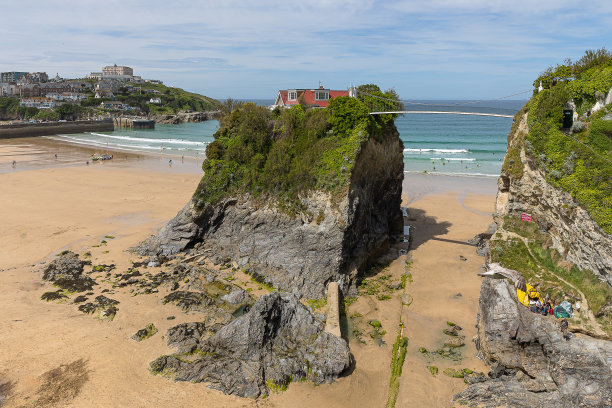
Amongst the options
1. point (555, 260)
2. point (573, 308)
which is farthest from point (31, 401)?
point (555, 260)

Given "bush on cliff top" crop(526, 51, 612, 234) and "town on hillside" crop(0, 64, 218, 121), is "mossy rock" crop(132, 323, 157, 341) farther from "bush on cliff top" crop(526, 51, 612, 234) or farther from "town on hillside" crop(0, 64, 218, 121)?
"town on hillside" crop(0, 64, 218, 121)

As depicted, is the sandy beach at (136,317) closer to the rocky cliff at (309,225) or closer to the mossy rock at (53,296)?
the mossy rock at (53,296)

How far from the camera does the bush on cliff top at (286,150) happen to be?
19.8 metres

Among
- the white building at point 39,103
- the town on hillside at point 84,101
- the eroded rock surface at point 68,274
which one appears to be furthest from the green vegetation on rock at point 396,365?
the white building at point 39,103

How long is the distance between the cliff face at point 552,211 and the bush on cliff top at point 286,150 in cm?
701

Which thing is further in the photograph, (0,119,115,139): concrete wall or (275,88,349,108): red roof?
(0,119,115,139): concrete wall

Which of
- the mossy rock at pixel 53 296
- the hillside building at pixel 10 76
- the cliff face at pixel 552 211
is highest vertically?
the hillside building at pixel 10 76

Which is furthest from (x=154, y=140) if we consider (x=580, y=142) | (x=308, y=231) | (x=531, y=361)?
(x=531, y=361)

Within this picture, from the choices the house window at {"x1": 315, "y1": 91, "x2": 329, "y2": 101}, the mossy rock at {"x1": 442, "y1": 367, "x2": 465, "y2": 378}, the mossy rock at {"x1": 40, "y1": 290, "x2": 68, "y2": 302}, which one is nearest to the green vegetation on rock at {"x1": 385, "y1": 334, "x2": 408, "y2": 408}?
the mossy rock at {"x1": 442, "y1": 367, "x2": 465, "y2": 378}

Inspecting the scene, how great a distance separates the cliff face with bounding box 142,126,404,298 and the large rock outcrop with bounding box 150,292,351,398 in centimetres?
362

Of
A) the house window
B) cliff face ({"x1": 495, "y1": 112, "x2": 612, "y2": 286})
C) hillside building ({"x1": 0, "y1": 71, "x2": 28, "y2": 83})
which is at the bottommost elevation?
cliff face ({"x1": 495, "y1": 112, "x2": 612, "y2": 286})

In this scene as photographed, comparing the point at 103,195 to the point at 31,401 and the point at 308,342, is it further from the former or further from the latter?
the point at 308,342

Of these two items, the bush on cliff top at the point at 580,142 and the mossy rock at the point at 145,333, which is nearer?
the bush on cliff top at the point at 580,142

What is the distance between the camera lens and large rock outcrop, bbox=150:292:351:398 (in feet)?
42.8
